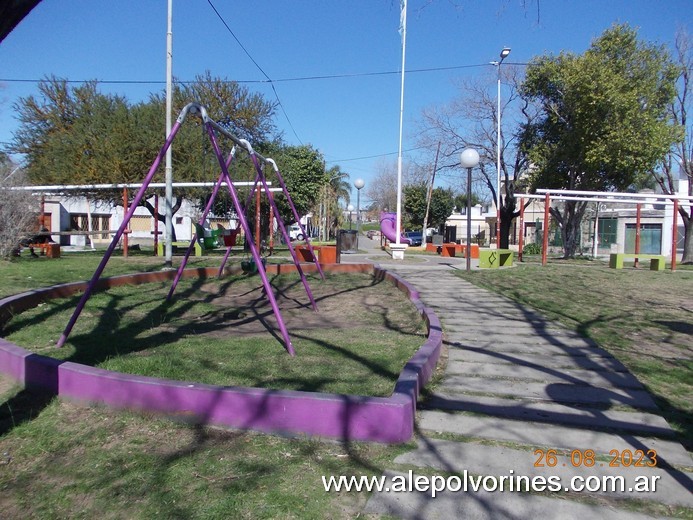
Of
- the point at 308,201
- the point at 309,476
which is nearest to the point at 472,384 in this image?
the point at 309,476

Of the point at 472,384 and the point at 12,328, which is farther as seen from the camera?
the point at 12,328

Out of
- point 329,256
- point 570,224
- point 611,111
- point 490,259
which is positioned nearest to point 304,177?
point 570,224

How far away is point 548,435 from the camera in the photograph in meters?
3.86

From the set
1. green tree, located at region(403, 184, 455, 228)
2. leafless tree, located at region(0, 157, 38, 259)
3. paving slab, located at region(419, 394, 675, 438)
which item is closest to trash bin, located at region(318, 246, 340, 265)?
leafless tree, located at region(0, 157, 38, 259)

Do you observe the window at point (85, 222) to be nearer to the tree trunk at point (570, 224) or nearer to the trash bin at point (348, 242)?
the trash bin at point (348, 242)

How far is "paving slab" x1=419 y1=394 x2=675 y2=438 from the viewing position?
402 cm

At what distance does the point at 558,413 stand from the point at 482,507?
1.65 m

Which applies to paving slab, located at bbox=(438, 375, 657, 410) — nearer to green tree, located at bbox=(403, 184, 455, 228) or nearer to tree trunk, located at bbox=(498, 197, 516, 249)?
tree trunk, located at bbox=(498, 197, 516, 249)

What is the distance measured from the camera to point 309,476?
3.13 m

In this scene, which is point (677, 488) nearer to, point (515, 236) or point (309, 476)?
point (309, 476)

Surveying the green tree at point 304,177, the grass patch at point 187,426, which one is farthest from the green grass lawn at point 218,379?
the green tree at point 304,177

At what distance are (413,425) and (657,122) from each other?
74.4 ft

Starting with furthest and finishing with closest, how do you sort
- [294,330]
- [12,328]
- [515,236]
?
[515,236] → [294,330] → [12,328]

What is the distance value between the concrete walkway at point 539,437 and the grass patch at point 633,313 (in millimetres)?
199
